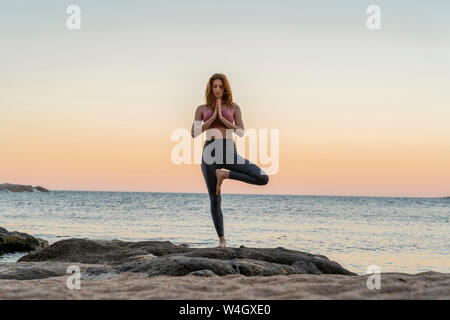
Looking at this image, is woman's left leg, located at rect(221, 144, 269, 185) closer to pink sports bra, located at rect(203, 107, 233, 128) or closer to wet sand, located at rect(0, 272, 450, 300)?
pink sports bra, located at rect(203, 107, 233, 128)

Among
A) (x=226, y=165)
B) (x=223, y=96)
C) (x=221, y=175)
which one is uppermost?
(x=223, y=96)

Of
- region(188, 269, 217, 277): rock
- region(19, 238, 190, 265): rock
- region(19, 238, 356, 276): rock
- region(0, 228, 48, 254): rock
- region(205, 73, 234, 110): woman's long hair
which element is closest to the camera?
region(188, 269, 217, 277): rock

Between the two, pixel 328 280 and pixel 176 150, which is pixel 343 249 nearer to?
pixel 176 150

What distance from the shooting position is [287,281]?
4.59 meters

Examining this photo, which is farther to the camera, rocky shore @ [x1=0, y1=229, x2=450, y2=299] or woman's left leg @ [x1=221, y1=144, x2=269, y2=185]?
woman's left leg @ [x1=221, y1=144, x2=269, y2=185]

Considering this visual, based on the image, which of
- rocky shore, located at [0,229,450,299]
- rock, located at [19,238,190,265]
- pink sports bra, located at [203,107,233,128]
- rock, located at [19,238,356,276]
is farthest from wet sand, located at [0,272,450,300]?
rock, located at [19,238,190,265]

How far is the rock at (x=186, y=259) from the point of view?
5648 millimetres

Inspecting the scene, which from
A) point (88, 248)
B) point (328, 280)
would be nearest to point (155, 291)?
point (328, 280)

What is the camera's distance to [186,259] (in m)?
5.80

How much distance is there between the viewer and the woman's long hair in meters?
6.87

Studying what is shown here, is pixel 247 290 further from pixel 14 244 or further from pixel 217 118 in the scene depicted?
pixel 14 244

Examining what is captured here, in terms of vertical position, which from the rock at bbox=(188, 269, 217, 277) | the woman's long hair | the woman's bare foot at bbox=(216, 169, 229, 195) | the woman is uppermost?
the woman's long hair

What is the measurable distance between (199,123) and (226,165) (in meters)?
0.75

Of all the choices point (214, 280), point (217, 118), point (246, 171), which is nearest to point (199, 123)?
point (217, 118)
